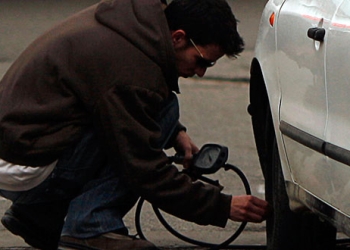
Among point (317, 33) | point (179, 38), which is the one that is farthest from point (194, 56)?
point (317, 33)

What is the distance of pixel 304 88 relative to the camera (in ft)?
11.0

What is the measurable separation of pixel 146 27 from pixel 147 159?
44cm

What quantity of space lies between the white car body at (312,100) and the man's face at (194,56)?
0.86ft

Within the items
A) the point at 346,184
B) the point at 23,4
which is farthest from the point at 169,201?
the point at 23,4

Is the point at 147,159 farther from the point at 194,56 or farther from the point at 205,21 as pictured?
the point at 205,21

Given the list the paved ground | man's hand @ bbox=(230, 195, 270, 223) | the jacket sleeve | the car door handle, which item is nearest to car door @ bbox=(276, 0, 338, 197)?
the car door handle

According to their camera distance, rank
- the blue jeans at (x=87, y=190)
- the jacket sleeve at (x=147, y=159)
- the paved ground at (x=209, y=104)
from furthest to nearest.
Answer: the paved ground at (x=209, y=104), the blue jeans at (x=87, y=190), the jacket sleeve at (x=147, y=159)

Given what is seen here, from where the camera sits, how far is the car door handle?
126 inches

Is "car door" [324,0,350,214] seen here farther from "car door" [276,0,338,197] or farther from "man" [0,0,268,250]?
"man" [0,0,268,250]

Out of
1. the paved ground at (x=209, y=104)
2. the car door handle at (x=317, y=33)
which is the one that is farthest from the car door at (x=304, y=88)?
the paved ground at (x=209, y=104)

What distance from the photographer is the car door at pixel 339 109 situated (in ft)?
9.74

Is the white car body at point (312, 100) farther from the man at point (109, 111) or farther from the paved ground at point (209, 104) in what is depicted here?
the paved ground at point (209, 104)

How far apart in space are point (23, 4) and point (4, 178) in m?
7.19

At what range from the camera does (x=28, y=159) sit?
11.5ft
